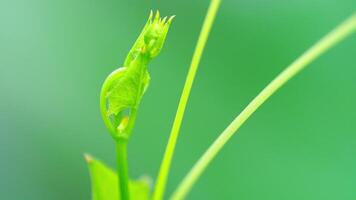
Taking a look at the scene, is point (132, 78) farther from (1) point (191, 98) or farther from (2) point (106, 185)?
(1) point (191, 98)

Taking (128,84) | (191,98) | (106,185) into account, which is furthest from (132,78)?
(191,98)

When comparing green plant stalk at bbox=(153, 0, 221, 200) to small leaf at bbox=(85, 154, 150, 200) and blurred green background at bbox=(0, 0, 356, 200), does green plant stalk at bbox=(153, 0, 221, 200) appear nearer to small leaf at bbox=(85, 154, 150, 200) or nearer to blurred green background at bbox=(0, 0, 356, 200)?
small leaf at bbox=(85, 154, 150, 200)

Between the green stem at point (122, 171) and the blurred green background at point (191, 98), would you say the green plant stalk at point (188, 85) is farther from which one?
the blurred green background at point (191, 98)

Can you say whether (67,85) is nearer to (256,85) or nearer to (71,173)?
(71,173)

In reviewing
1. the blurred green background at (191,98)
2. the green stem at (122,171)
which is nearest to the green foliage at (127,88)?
the green stem at (122,171)

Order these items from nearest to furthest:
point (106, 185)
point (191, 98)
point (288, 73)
→ point (288, 73)
point (106, 185)
point (191, 98)

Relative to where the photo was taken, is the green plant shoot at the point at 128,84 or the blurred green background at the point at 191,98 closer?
the green plant shoot at the point at 128,84
